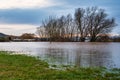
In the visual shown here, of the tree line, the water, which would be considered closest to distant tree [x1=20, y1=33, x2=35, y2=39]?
the tree line

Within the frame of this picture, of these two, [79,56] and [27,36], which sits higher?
[27,36]

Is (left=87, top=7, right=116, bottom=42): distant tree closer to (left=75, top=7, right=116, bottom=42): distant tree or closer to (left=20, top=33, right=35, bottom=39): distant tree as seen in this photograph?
(left=75, top=7, right=116, bottom=42): distant tree

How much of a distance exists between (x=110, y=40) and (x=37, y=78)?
3807 inches

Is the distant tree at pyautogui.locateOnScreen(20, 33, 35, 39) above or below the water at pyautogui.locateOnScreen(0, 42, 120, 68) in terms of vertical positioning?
above

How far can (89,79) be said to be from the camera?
11.1 metres

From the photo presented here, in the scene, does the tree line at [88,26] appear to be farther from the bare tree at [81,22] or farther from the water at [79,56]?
the water at [79,56]

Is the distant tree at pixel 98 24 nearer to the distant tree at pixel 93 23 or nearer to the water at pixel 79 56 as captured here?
the distant tree at pixel 93 23

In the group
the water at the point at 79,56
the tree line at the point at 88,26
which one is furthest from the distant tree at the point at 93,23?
the water at the point at 79,56

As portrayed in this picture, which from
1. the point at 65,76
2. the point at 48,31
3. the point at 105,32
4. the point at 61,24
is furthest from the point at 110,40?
the point at 65,76

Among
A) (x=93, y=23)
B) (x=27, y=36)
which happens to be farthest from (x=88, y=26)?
(x=27, y=36)

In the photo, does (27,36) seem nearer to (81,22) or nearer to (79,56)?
(81,22)

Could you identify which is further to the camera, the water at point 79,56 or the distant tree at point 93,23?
the distant tree at point 93,23

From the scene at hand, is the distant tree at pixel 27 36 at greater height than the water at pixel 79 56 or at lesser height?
greater

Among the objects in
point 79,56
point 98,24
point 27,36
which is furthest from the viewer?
point 27,36
